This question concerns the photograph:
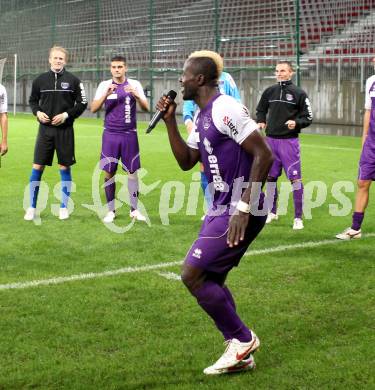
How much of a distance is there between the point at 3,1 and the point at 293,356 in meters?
43.2

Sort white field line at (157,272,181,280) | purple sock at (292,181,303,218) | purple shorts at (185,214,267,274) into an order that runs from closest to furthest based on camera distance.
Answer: purple shorts at (185,214,267,274) → white field line at (157,272,181,280) → purple sock at (292,181,303,218)

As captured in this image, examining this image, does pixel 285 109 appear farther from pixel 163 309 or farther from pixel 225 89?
pixel 163 309

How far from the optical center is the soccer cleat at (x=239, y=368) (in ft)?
14.7

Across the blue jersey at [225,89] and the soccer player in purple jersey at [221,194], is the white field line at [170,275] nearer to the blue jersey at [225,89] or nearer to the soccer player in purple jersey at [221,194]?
the soccer player in purple jersey at [221,194]

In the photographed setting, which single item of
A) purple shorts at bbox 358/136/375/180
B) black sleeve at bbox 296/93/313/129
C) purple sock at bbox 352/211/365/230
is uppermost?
black sleeve at bbox 296/93/313/129

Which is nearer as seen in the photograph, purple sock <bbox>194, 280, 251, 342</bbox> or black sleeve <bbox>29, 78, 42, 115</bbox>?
purple sock <bbox>194, 280, 251, 342</bbox>

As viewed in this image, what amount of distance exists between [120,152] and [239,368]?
5540 millimetres

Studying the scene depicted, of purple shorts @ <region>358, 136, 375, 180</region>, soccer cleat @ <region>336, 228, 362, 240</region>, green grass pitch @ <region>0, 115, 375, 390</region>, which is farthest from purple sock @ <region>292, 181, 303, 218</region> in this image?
purple shorts @ <region>358, 136, 375, 180</region>

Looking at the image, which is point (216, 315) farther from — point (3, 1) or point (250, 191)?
point (3, 1)

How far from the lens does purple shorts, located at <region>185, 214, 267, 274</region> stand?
438 centimetres

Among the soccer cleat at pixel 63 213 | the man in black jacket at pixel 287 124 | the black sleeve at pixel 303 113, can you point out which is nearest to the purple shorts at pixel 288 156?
the man in black jacket at pixel 287 124

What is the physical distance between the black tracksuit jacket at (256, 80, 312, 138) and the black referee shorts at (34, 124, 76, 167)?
7.80 feet

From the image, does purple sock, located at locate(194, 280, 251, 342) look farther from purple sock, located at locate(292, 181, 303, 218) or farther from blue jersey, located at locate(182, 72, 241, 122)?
blue jersey, located at locate(182, 72, 241, 122)

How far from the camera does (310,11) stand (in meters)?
25.8
